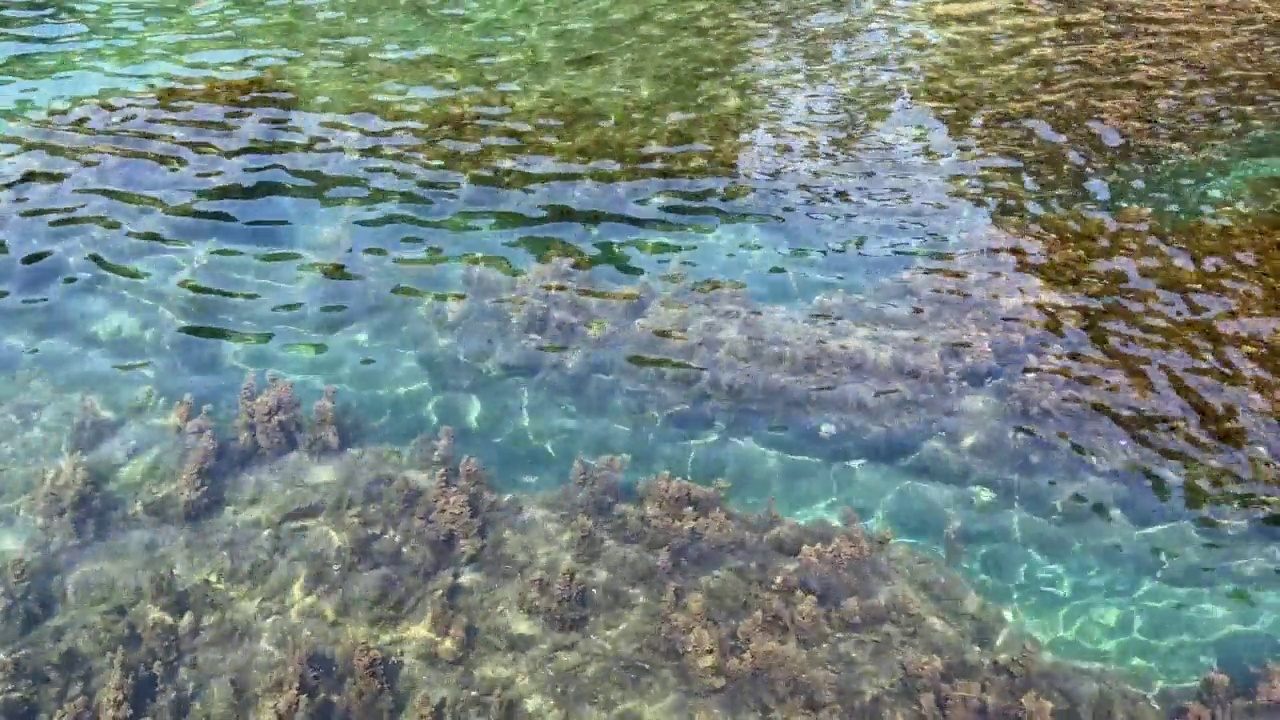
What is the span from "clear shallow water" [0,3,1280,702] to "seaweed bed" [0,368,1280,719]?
69cm

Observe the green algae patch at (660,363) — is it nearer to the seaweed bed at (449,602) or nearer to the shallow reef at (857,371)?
the shallow reef at (857,371)

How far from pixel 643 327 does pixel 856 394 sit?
3778mm

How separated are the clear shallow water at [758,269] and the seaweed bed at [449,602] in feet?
2.28

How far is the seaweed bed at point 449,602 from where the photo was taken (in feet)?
32.7

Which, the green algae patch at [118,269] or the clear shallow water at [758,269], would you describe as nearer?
the clear shallow water at [758,269]

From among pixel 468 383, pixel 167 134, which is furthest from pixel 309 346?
pixel 167 134

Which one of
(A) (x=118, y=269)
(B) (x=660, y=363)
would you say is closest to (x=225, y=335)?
(A) (x=118, y=269)

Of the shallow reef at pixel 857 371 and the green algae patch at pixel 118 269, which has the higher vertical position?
the green algae patch at pixel 118 269

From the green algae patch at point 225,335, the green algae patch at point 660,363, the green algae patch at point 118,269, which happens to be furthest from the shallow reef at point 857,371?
the green algae patch at point 118,269

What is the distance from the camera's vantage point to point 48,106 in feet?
63.2

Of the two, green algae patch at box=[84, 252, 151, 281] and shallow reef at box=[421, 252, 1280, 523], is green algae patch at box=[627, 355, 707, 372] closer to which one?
shallow reef at box=[421, 252, 1280, 523]

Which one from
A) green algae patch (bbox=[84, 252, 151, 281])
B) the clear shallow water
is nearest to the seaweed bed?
the clear shallow water

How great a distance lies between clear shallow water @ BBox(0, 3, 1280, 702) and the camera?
1151cm

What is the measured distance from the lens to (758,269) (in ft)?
49.9
